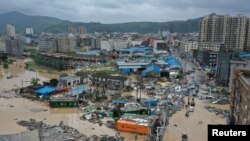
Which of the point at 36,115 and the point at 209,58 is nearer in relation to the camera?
the point at 36,115

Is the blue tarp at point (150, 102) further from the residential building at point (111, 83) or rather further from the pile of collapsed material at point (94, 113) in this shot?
the residential building at point (111, 83)

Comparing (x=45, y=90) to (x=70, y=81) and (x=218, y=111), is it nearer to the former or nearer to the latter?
(x=70, y=81)

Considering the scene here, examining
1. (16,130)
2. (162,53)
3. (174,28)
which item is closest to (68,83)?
(16,130)

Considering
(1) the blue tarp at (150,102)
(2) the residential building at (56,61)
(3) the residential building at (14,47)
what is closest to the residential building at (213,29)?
(2) the residential building at (56,61)

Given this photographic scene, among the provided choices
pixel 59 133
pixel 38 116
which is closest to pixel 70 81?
pixel 38 116

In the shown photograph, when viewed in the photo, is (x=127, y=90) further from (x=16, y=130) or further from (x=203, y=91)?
(x=16, y=130)

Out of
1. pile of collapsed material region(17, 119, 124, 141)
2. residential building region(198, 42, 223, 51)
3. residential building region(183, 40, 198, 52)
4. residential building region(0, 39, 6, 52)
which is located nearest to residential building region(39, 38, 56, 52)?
residential building region(0, 39, 6, 52)
